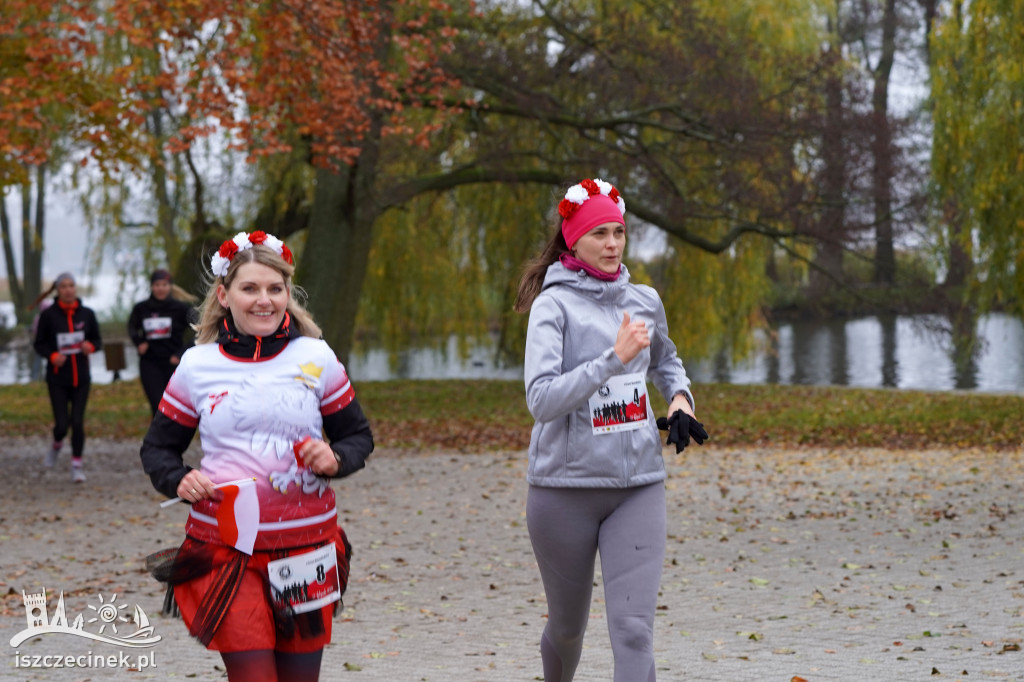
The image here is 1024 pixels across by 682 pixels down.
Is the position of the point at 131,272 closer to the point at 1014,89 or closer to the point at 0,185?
the point at 0,185

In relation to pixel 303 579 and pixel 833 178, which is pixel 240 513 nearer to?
pixel 303 579

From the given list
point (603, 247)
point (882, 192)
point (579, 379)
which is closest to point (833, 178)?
point (882, 192)

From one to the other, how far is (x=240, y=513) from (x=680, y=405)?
145 cm

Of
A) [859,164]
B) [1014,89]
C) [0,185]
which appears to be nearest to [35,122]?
[0,185]

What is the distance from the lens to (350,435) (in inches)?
145

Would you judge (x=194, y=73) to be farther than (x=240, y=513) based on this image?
Yes

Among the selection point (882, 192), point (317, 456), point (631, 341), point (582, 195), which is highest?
point (882, 192)

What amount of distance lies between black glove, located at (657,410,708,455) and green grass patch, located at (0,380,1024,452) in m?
11.1

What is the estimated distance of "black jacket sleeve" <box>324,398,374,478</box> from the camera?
357 centimetres

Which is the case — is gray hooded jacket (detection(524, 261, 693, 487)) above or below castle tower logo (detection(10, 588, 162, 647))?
above

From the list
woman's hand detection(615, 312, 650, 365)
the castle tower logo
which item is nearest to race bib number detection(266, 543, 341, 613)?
woman's hand detection(615, 312, 650, 365)

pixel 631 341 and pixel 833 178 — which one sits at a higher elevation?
pixel 833 178

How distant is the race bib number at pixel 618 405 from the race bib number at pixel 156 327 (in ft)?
29.9

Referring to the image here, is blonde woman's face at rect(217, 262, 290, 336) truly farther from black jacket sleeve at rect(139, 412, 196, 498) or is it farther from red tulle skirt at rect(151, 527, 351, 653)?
red tulle skirt at rect(151, 527, 351, 653)
